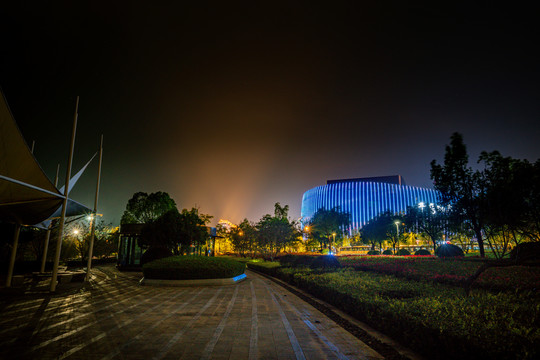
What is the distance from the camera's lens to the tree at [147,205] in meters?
50.0

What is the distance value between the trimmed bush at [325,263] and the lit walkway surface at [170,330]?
6.89 metres

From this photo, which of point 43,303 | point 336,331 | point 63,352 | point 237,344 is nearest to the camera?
point 63,352

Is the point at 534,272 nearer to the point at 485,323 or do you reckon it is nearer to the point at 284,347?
the point at 485,323

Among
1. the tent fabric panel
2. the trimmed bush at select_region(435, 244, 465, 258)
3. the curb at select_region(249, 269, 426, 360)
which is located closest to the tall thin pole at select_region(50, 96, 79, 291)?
the tent fabric panel

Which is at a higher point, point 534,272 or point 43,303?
point 534,272

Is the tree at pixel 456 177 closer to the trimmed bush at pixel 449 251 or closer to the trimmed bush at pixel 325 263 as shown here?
the trimmed bush at pixel 449 251

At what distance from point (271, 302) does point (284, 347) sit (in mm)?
5124

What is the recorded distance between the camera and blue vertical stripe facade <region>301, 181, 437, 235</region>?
13662cm

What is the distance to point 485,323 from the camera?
4609mm

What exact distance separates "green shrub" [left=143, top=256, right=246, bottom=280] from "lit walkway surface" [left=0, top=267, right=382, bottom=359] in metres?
4.12

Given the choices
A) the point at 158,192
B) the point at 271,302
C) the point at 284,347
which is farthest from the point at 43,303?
the point at 158,192

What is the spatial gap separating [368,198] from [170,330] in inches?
5633

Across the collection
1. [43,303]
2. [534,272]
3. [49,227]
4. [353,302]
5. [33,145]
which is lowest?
[43,303]

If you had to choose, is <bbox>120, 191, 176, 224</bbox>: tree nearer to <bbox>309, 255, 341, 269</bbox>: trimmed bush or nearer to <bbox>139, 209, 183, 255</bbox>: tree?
<bbox>139, 209, 183, 255</bbox>: tree
